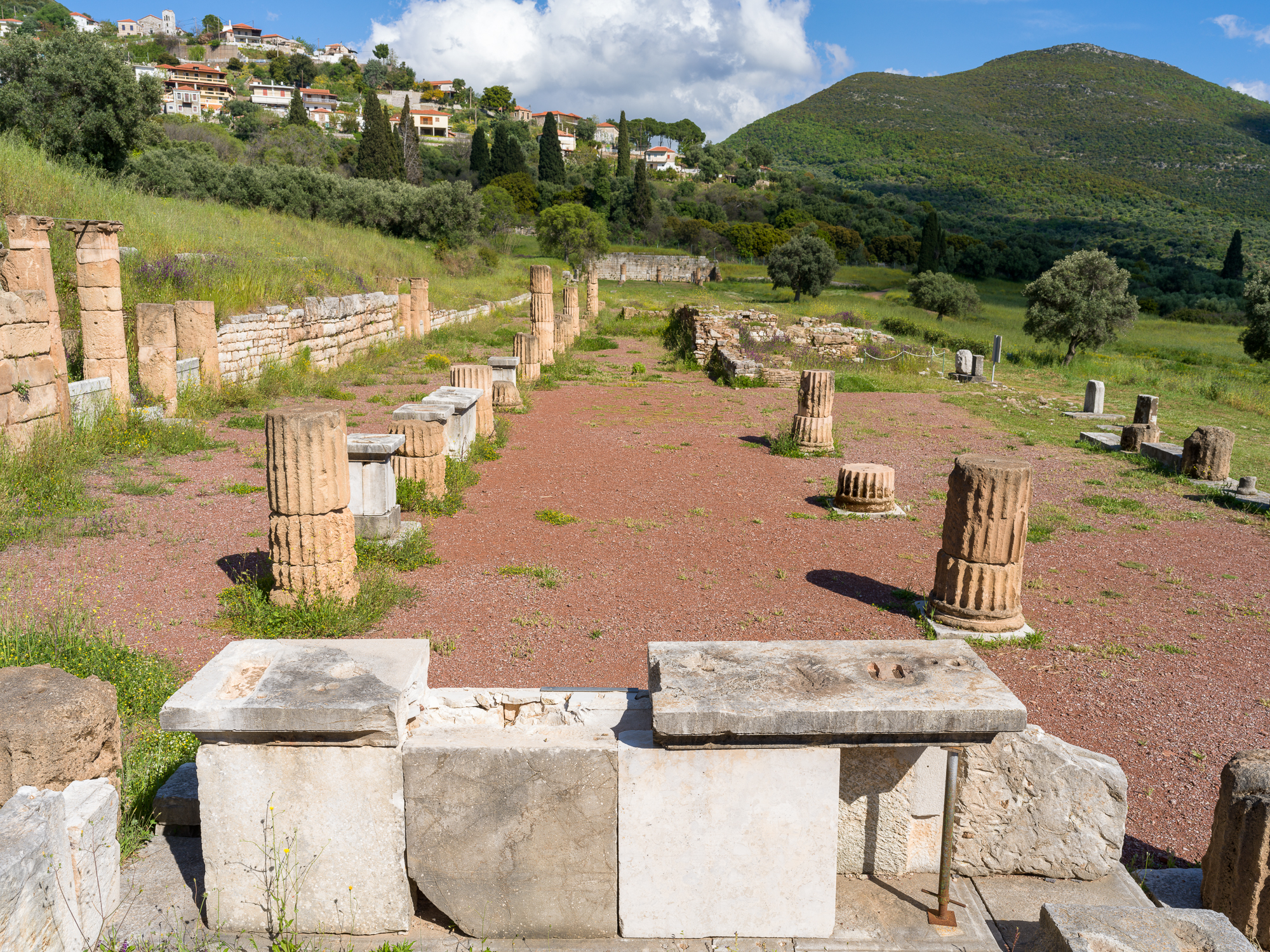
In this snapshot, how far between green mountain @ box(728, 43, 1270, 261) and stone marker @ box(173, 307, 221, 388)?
73946 mm

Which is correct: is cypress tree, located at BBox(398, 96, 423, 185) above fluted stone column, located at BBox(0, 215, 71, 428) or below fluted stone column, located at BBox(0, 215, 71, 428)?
above

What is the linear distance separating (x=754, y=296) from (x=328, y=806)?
43.6 metres

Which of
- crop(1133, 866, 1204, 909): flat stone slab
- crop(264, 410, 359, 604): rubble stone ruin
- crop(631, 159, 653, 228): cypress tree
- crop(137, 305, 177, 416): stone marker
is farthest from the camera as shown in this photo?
crop(631, 159, 653, 228): cypress tree

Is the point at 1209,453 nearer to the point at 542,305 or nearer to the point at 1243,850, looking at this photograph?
the point at 1243,850

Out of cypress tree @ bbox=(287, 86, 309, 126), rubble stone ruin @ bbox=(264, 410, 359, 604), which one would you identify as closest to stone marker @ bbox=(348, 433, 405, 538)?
rubble stone ruin @ bbox=(264, 410, 359, 604)

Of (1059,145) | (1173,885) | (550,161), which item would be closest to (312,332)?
(1173,885)

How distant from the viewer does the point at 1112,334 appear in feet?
83.2

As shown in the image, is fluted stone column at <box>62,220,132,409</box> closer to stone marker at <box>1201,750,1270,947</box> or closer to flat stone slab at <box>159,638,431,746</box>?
flat stone slab at <box>159,638,431,746</box>

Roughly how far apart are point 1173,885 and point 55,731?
4.61m

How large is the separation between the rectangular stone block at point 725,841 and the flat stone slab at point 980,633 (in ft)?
13.2

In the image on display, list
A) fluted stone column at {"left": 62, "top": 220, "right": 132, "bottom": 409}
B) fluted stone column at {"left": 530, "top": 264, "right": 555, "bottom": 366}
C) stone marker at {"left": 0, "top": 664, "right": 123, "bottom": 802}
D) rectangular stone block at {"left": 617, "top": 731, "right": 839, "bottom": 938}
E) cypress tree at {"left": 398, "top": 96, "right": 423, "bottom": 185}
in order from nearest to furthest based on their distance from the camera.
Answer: rectangular stone block at {"left": 617, "top": 731, "right": 839, "bottom": 938} < stone marker at {"left": 0, "top": 664, "right": 123, "bottom": 802} < fluted stone column at {"left": 62, "top": 220, "right": 132, "bottom": 409} < fluted stone column at {"left": 530, "top": 264, "right": 555, "bottom": 366} < cypress tree at {"left": 398, "top": 96, "right": 423, "bottom": 185}

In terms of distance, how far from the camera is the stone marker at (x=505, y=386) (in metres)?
16.1

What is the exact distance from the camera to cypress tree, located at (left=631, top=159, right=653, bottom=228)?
222ft

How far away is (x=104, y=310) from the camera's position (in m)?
11.9
